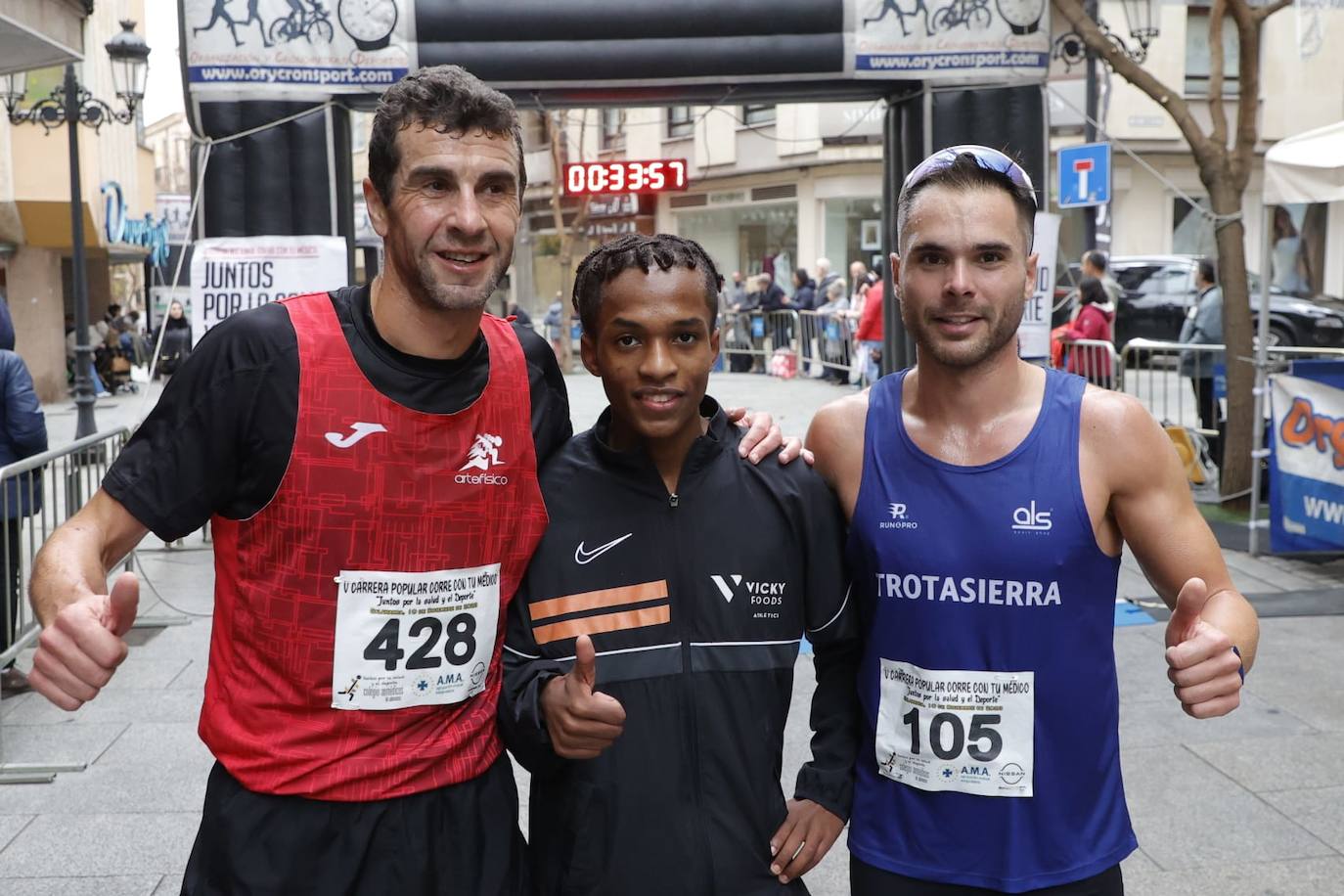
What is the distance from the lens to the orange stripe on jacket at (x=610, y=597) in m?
2.37

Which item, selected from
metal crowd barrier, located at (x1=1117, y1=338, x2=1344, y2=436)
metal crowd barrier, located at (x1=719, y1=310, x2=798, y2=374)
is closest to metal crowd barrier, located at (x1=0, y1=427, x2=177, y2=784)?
metal crowd barrier, located at (x1=1117, y1=338, x2=1344, y2=436)

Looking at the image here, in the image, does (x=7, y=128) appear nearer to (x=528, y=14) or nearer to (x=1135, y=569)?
(x=528, y=14)

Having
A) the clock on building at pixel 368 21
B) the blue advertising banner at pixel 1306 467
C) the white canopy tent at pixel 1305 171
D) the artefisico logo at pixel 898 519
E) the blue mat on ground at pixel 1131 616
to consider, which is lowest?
the blue mat on ground at pixel 1131 616

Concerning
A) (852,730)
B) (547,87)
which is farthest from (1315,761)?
(547,87)

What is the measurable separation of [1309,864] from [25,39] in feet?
24.0

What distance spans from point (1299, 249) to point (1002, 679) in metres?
21.1

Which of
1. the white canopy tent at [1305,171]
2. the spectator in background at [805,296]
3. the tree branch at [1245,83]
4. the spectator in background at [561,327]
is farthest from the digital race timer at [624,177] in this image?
the white canopy tent at [1305,171]

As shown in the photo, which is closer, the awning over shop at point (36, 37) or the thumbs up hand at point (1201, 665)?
the thumbs up hand at point (1201, 665)

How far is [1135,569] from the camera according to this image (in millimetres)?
8695

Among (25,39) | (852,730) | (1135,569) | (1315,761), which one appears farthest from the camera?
(1135,569)

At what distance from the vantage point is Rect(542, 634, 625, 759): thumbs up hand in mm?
2109

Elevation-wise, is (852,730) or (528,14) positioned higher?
(528,14)

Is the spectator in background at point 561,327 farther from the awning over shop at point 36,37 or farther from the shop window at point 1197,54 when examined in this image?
the awning over shop at point 36,37

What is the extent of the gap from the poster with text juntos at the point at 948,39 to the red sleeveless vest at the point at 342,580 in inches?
255
